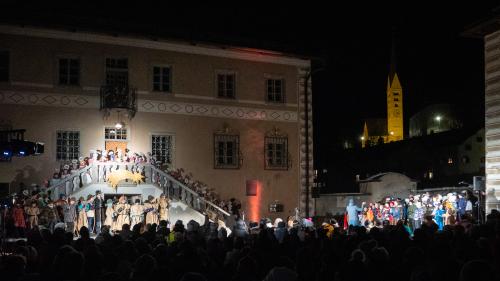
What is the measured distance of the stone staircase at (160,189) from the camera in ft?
91.4

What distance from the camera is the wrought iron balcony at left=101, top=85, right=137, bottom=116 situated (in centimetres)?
2938

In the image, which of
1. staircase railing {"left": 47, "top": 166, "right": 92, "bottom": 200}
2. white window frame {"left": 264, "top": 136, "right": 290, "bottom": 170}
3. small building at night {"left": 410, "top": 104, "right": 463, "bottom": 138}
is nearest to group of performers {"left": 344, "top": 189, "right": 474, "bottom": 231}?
white window frame {"left": 264, "top": 136, "right": 290, "bottom": 170}

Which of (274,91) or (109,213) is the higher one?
(274,91)

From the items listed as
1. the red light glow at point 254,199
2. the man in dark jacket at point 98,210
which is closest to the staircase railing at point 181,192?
the man in dark jacket at point 98,210

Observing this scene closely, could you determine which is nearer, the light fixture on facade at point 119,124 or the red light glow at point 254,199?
the light fixture on facade at point 119,124

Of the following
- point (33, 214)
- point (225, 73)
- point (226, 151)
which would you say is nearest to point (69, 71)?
point (225, 73)

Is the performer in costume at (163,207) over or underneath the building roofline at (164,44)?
underneath

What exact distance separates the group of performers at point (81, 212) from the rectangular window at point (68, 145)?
3.12 m

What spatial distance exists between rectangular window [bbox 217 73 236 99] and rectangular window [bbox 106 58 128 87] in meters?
5.08

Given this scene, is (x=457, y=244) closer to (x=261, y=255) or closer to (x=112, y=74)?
(x=261, y=255)

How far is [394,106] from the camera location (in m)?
112

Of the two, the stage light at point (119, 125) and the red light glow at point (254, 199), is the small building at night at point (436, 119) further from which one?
the stage light at point (119, 125)

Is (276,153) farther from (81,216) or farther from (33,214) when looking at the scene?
(33,214)

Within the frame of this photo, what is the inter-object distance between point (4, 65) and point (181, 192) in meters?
9.95
